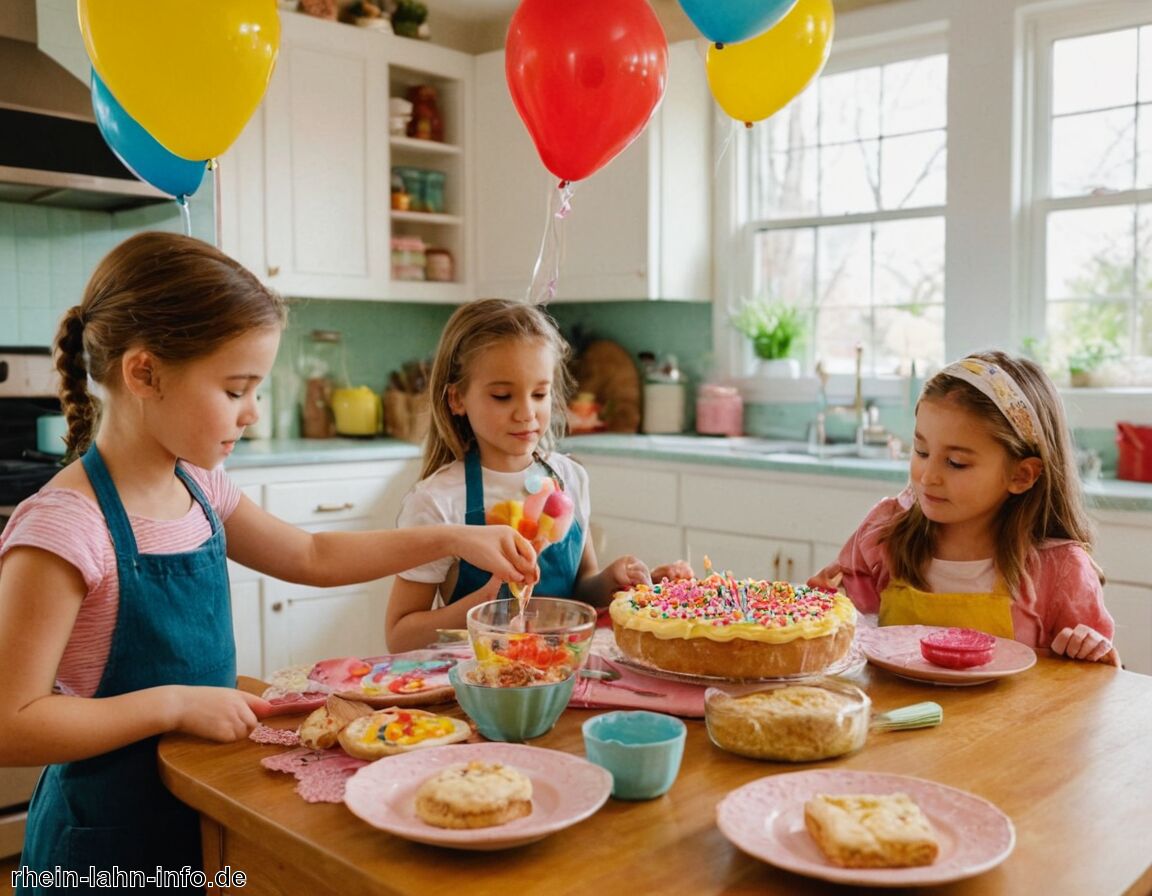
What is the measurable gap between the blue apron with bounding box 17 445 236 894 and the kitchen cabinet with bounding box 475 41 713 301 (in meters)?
2.73

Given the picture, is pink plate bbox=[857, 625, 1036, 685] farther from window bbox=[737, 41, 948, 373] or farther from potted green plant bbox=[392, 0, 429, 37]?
potted green plant bbox=[392, 0, 429, 37]

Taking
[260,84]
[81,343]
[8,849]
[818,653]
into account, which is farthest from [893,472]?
[8,849]

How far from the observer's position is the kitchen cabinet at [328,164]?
12.3 feet

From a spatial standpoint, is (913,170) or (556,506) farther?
(913,170)

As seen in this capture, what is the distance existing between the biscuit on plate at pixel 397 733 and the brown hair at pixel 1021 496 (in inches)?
37.8

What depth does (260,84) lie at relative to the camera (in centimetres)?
186

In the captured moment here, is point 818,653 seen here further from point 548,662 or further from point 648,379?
point 648,379

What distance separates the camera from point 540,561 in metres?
1.91

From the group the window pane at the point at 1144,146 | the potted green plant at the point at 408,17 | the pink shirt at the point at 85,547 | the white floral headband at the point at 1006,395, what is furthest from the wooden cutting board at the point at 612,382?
the pink shirt at the point at 85,547

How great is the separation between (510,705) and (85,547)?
51 centimetres

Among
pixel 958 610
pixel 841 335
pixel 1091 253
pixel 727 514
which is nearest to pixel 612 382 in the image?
pixel 841 335

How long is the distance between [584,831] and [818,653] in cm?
50

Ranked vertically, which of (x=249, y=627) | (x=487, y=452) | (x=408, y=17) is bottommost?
(x=249, y=627)

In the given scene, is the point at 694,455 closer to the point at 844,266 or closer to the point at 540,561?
the point at 844,266
